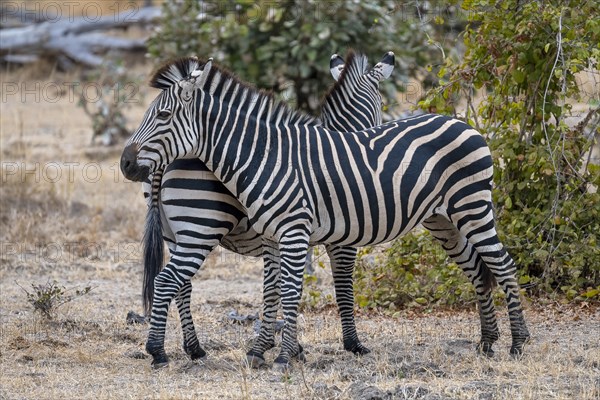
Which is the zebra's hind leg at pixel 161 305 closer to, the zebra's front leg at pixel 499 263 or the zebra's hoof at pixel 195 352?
the zebra's hoof at pixel 195 352

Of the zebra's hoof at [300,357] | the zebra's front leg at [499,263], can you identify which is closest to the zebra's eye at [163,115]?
the zebra's hoof at [300,357]

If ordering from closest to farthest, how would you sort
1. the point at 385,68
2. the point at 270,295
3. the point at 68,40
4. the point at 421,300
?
the point at 270,295 → the point at 385,68 → the point at 421,300 → the point at 68,40

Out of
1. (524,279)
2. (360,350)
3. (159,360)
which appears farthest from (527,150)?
(159,360)

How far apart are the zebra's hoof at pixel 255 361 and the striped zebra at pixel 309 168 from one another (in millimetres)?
62

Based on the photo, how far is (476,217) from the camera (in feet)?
22.0

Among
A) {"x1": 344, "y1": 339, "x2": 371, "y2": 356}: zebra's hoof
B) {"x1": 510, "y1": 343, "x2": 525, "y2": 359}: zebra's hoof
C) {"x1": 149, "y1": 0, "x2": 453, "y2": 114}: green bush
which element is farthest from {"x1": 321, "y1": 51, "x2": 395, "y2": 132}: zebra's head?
{"x1": 149, "y1": 0, "x2": 453, "y2": 114}: green bush

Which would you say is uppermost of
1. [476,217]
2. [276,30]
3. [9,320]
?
[276,30]

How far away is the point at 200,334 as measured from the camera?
7.93m

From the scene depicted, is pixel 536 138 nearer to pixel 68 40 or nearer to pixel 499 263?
pixel 499 263

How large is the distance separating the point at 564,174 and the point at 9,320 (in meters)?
5.22

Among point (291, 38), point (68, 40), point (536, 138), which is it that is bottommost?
point (536, 138)

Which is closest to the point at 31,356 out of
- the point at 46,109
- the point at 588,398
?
the point at 588,398

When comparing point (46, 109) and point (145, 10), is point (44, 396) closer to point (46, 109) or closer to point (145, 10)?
point (46, 109)

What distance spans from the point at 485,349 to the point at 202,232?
2.35 metres
